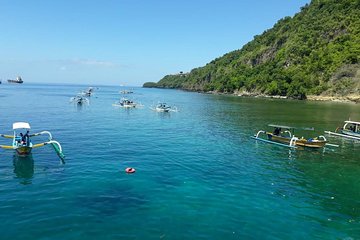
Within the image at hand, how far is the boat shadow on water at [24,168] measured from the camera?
31.2 m

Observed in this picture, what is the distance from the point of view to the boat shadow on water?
31.2 metres

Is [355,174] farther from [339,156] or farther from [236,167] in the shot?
[236,167]

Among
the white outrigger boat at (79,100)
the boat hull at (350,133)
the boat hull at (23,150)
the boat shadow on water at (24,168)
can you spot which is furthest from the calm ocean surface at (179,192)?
the white outrigger boat at (79,100)

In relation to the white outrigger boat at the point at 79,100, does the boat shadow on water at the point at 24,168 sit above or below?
below

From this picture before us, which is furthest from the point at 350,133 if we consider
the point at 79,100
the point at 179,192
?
the point at 79,100

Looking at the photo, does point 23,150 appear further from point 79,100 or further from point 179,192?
point 79,100

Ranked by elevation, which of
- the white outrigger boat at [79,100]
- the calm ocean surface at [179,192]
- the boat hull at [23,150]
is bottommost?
the calm ocean surface at [179,192]

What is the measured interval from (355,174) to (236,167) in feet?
44.7

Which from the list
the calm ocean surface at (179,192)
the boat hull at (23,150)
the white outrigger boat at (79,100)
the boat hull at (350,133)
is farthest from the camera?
the white outrigger boat at (79,100)

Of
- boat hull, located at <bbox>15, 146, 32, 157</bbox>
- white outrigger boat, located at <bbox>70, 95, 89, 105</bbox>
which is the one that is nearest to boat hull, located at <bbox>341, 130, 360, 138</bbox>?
boat hull, located at <bbox>15, 146, 32, 157</bbox>

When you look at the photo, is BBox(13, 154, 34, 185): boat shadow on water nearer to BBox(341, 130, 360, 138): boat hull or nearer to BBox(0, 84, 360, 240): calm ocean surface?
BBox(0, 84, 360, 240): calm ocean surface

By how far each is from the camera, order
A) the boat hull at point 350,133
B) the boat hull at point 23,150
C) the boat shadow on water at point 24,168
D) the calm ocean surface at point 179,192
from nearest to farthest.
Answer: the calm ocean surface at point 179,192
the boat shadow on water at point 24,168
the boat hull at point 23,150
the boat hull at point 350,133

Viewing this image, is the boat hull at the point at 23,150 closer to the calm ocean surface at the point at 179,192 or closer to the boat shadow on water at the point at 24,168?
the boat shadow on water at the point at 24,168

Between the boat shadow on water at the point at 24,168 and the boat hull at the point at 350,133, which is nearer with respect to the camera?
the boat shadow on water at the point at 24,168
